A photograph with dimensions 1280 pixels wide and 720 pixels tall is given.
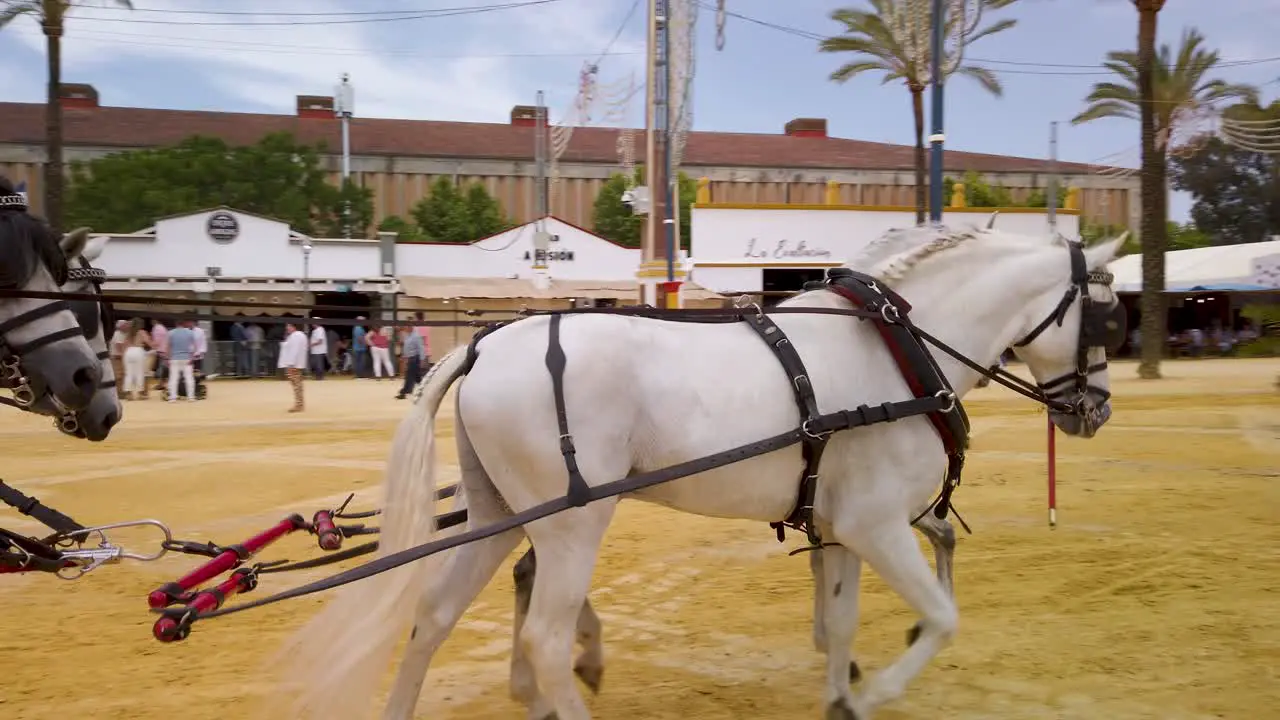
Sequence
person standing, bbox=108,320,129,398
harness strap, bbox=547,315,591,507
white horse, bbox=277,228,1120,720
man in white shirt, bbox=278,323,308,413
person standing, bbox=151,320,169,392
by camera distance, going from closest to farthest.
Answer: harness strap, bbox=547,315,591,507
white horse, bbox=277,228,1120,720
man in white shirt, bbox=278,323,308,413
person standing, bbox=108,320,129,398
person standing, bbox=151,320,169,392

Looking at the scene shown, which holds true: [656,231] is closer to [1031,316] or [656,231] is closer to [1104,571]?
[1104,571]

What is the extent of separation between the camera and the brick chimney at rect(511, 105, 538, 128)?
6022cm

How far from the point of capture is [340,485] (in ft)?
33.5

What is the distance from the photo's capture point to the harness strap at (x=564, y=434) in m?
3.53

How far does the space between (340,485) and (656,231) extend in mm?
11533

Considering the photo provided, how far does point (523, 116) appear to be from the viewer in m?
60.6

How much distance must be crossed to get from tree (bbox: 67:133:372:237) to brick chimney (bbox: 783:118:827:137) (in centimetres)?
3260

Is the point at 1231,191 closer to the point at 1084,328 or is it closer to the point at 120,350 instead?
the point at 120,350

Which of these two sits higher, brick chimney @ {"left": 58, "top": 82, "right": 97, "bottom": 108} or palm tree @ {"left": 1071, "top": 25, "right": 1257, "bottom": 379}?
brick chimney @ {"left": 58, "top": 82, "right": 97, "bottom": 108}

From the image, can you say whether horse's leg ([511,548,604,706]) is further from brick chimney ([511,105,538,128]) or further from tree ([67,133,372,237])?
brick chimney ([511,105,538,128])

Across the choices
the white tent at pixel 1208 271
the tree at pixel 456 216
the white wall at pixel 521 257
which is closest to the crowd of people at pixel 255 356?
the white wall at pixel 521 257

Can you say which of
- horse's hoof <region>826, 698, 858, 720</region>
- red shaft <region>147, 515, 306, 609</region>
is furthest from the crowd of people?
horse's hoof <region>826, 698, 858, 720</region>

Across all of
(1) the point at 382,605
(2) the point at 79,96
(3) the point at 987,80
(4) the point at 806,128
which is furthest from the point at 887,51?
(2) the point at 79,96

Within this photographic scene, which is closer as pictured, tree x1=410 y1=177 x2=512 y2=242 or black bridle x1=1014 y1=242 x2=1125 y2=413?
black bridle x1=1014 y1=242 x2=1125 y2=413
